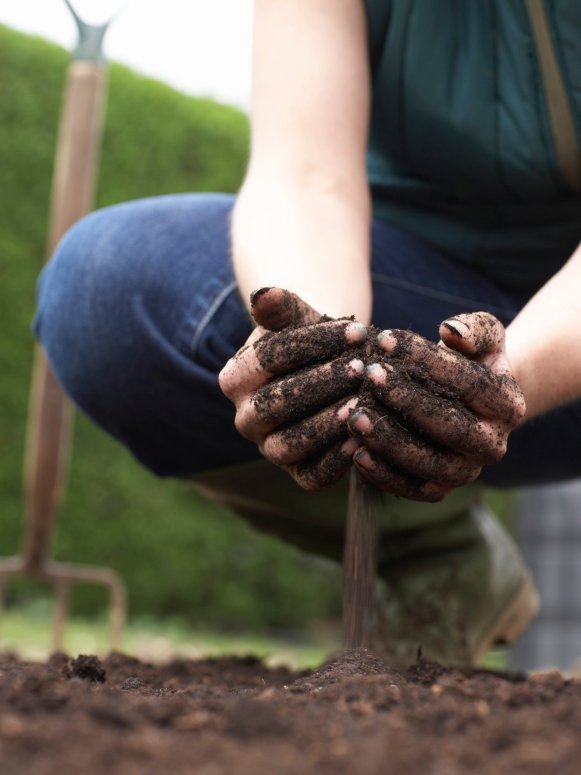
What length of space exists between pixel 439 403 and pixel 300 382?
0.61ft

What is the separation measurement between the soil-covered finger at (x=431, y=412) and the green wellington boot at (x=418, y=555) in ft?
2.53

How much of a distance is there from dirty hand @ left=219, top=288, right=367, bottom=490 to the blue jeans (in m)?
0.51

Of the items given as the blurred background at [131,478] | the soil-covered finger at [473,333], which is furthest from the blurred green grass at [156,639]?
the soil-covered finger at [473,333]

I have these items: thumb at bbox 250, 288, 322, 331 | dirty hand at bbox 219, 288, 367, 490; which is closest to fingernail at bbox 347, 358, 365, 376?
dirty hand at bbox 219, 288, 367, 490

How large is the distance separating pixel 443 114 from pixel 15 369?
3422 mm

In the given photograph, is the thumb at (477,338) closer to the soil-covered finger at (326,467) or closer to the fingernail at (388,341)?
the fingernail at (388,341)

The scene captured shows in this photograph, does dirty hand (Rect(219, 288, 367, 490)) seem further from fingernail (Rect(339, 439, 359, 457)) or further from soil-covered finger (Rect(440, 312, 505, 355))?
soil-covered finger (Rect(440, 312, 505, 355))

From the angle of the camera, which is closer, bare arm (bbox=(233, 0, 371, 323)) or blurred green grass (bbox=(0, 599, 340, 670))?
bare arm (bbox=(233, 0, 371, 323))

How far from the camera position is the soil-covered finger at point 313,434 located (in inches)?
52.7

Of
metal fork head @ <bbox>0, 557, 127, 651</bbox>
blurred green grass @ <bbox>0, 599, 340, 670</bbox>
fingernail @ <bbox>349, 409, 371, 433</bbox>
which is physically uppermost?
fingernail @ <bbox>349, 409, 371, 433</bbox>

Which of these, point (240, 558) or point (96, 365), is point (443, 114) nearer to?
point (96, 365)

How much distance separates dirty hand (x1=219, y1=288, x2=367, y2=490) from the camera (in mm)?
1337

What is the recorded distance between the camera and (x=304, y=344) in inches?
52.7

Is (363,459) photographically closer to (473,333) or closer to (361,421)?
(361,421)
